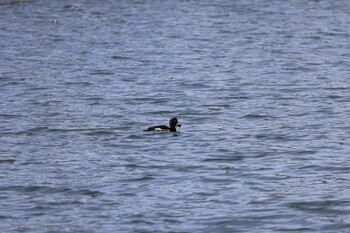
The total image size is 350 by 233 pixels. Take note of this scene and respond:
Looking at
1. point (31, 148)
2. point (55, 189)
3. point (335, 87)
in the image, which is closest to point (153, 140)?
point (31, 148)

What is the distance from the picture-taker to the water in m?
14.9

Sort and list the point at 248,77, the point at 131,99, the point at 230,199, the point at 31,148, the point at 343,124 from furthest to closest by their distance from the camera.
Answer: the point at 248,77 → the point at 131,99 → the point at 343,124 → the point at 31,148 → the point at 230,199

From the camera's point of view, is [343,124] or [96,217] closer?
[96,217]

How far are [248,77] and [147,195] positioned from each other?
13510mm

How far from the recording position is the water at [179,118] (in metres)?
14.9

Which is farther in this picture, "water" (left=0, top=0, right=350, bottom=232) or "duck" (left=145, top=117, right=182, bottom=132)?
"duck" (left=145, top=117, right=182, bottom=132)

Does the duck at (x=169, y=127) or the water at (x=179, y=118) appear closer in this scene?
the water at (x=179, y=118)

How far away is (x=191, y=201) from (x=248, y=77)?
13802 mm

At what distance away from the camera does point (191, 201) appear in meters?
15.4

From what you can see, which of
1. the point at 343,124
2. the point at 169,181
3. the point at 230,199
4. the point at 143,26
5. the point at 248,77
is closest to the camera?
the point at 230,199

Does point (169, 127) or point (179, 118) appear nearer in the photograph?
point (169, 127)

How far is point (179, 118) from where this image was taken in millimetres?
22719

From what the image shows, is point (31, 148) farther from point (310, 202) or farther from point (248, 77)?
point (248, 77)

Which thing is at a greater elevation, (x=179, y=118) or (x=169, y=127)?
(x=169, y=127)
